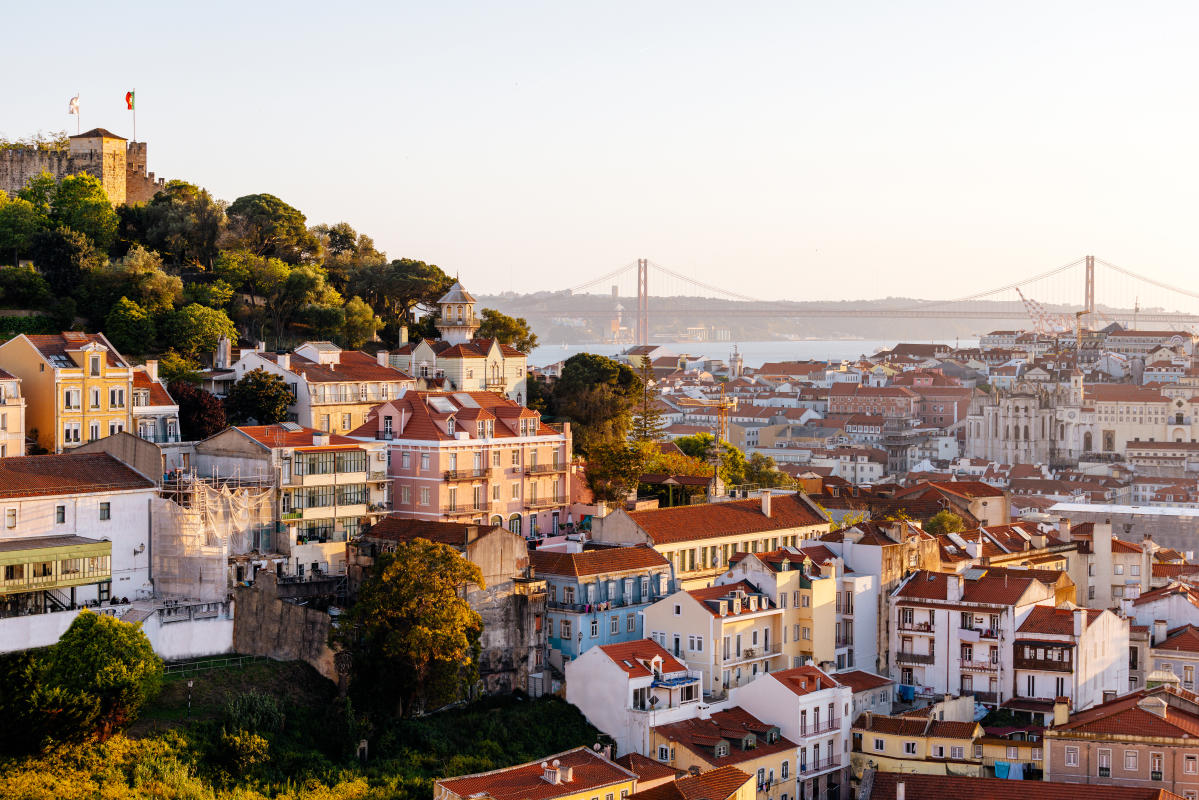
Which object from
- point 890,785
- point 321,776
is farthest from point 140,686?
point 890,785

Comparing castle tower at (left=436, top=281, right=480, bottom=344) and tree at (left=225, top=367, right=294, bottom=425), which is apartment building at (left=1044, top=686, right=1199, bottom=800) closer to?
tree at (left=225, top=367, right=294, bottom=425)

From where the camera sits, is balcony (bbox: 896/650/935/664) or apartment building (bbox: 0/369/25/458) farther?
balcony (bbox: 896/650/935/664)

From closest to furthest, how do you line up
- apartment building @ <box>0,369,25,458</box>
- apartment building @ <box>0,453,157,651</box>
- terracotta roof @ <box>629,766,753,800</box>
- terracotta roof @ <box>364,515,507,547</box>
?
terracotta roof @ <box>629,766,753,800</box>, apartment building @ <box>0,453,157,651</box>, terracotta roof @ <box>364,515,507,547</box>, apartment building @ <box>0,369,25,458</box>

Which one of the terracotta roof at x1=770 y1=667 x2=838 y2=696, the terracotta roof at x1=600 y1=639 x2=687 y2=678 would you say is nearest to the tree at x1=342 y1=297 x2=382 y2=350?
the terracotta roof at x1=600 y1=639 x2=687 y2=678

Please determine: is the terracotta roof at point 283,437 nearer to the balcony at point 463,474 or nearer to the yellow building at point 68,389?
the balcony at point 463,474

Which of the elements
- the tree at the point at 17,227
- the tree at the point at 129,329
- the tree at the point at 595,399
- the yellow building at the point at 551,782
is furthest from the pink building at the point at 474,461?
the tree at the point at 17,227

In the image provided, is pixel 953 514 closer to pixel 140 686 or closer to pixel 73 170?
pixel 140 686
